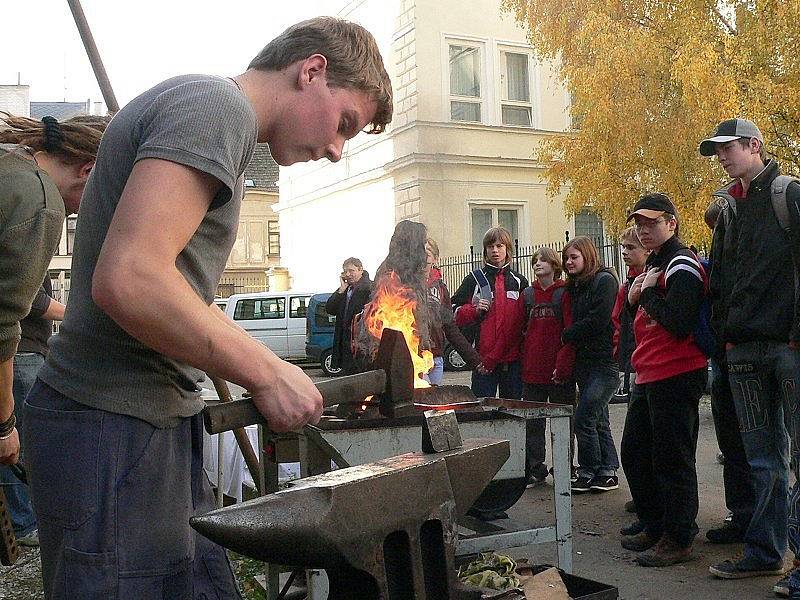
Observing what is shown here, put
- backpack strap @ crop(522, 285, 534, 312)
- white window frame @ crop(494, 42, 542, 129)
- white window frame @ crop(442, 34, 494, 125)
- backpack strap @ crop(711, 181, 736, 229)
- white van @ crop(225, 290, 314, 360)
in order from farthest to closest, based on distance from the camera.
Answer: white window frame @ crop(494, 42, 542, 129) → white window frame @ crop(442, 34, 494, 125) → white van @ crop(225, 290, 314, 360) → backpack strap @ crop(522, 285, 534, 312) → backpack strap @ crop(711, 181, 736, 229)

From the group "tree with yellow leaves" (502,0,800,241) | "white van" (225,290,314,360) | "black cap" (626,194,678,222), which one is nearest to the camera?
"black cap" (626,194,678,222)

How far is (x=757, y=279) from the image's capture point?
421cm

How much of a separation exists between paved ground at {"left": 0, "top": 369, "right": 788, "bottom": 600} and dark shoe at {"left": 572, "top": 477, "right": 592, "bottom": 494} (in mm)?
72

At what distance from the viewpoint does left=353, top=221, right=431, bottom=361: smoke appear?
6602mm

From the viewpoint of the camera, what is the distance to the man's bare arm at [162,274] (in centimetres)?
151

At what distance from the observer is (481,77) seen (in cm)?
Answer: 2180

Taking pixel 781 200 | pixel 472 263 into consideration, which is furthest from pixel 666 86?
pixel 781 200

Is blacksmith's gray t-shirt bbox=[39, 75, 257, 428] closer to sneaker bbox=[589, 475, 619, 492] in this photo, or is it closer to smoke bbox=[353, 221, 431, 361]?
smoke bbox=[353, 221, 431, 361]

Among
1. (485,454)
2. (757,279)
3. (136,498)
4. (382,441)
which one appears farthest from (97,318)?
(757,279)

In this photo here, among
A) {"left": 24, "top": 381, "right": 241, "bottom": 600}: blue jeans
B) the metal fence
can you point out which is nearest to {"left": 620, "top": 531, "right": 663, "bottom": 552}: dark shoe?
{"left": 24, "top": 381, "right": 241, "bottom": 600}: blue jeans

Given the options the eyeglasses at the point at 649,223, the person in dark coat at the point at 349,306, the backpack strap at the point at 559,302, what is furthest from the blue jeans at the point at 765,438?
the person in dark coat at the point at 349,306

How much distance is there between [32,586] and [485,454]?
3.73 meters

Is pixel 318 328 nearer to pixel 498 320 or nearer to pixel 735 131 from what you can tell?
pixel 498 320

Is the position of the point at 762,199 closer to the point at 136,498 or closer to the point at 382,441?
the point at 382,441
